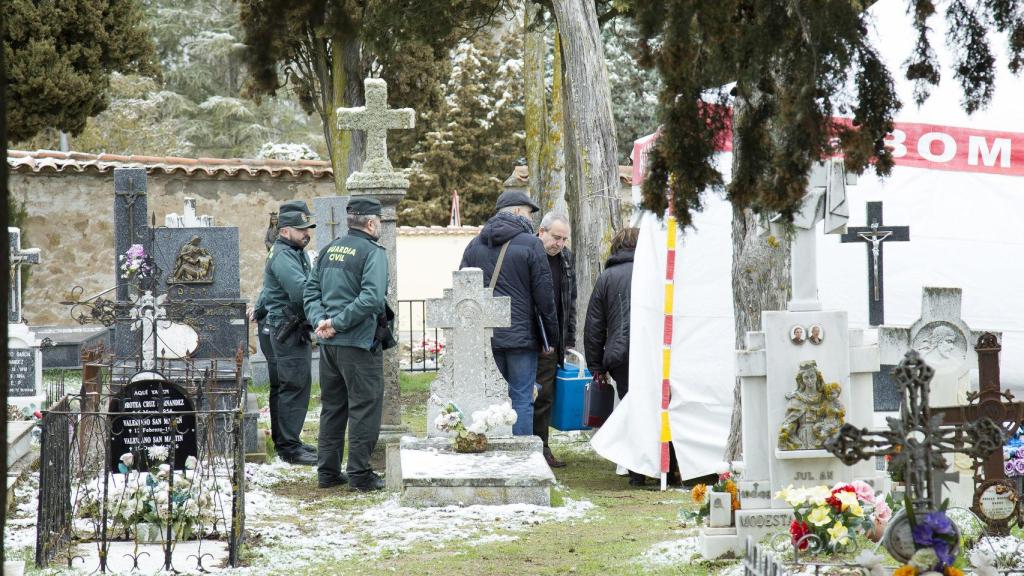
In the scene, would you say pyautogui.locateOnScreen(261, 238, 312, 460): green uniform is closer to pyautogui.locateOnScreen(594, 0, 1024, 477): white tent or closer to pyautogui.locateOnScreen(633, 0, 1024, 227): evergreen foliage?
pyautogui.locateOnScreen(594, 0, 1024, 477): white tent

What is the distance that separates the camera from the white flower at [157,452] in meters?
6.61

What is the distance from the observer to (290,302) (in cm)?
918

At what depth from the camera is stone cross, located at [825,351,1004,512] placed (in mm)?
4008

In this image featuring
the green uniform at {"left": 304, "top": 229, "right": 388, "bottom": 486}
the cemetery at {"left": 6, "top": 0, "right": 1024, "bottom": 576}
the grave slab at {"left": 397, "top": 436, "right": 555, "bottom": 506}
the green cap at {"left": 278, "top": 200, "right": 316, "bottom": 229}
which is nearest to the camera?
the cemetery at {"left": 6, "top": 0, "right": 1024, "bottom": 576}

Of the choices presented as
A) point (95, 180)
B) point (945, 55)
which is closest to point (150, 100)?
point (95, 180)

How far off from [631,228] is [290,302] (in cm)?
264

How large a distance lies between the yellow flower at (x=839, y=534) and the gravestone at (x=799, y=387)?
29.2 inches

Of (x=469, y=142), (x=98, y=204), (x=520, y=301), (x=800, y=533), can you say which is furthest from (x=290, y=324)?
(x=469, y=142)

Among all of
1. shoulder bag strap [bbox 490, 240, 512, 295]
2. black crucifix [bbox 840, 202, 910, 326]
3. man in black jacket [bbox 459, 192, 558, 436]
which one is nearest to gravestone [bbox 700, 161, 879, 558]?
black crucifix [bbox 840, 202, 910, 326]

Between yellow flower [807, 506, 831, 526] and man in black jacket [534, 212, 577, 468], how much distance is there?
408 cm

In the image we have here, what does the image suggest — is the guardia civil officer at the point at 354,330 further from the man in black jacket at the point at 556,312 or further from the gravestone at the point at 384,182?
the man in black jacket at the point at 556,312

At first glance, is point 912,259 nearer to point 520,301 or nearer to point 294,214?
point 520,301

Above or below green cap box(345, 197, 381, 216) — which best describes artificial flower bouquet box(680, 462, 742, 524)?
below

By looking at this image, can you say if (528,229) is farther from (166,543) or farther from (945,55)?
(166,543)
